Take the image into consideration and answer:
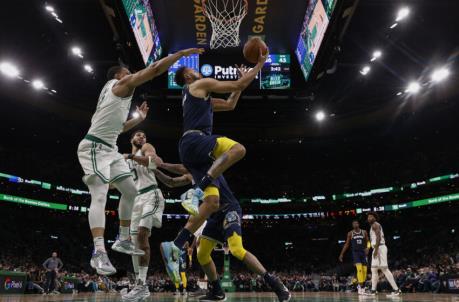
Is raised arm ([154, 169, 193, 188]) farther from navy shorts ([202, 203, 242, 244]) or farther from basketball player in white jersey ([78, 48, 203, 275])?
navy shorts ([202, 203, 242, 244])

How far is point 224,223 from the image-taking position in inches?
176

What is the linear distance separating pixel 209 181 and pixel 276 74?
1046 centimetres

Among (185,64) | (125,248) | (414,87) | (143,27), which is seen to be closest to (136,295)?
(125,248)

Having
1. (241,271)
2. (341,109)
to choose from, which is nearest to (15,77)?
(341,109)

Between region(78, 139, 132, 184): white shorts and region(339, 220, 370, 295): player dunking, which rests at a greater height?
region(78, 139, 132, 184): white shorts

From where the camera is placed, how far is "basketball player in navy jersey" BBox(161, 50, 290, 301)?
4281mm

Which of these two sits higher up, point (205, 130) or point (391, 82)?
point (391, 82)

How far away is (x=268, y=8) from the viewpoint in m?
13.4

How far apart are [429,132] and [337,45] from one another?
19729 millimetres

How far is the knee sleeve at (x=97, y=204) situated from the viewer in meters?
4.12

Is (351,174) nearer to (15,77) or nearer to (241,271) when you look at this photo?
(241,271)

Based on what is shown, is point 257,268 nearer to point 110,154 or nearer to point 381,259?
point 110,154

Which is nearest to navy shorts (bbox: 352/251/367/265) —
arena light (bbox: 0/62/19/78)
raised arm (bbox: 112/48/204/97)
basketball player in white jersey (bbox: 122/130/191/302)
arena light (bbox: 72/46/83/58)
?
basketball player in white jersey (bbox: 122/130/191/302)

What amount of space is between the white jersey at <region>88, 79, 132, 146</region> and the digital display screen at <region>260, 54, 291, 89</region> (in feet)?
32.4
